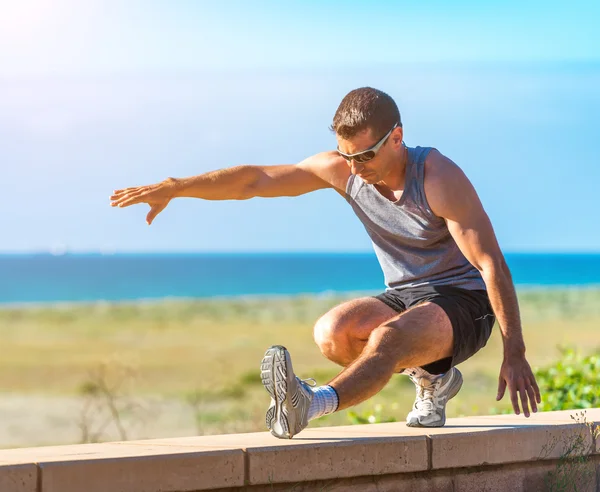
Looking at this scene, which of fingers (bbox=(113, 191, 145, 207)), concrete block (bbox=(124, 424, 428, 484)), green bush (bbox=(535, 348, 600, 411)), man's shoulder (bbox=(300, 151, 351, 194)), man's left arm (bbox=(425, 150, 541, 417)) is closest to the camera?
concrete block (bbox=(124, 424, 428, 484))

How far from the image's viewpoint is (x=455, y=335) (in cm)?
402

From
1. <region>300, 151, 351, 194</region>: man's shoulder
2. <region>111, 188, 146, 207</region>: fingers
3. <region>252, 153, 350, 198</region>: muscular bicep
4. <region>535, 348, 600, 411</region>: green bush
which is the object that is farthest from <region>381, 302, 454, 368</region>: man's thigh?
<region>535, 348, 600, 411</region>: green bush

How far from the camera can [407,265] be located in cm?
430

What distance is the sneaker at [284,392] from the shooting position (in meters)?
3.47

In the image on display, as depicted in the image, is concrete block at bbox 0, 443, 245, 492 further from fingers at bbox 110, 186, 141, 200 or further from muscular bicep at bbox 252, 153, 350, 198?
muscular bicep at bbox 252, 153, 350, 198

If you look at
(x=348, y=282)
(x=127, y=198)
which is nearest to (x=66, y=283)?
(x=348, y=282)

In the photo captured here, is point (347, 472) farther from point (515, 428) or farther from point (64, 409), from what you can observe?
point (64, 409)

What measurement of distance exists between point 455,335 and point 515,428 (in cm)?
49

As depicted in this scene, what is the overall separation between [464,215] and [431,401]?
0.81 m

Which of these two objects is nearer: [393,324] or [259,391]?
[393,324]

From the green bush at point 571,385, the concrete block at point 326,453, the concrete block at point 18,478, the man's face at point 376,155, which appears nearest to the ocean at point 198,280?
the green bush at point 571,385

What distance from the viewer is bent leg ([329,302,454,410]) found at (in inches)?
144

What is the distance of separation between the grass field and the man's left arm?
9.50 feet

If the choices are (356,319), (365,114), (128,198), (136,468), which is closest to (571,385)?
(356,319)
